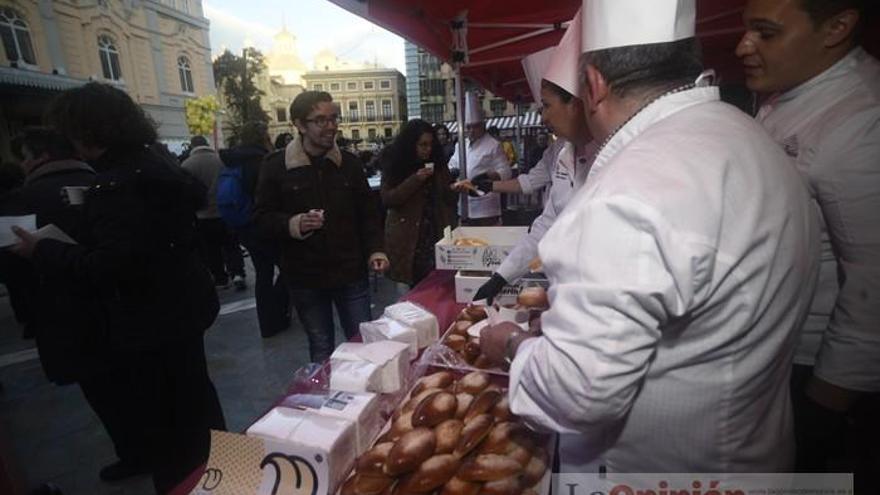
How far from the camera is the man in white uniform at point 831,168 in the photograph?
43.6 inches

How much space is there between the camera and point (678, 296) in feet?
2.23

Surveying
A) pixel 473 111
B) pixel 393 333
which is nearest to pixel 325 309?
pixel 393 333

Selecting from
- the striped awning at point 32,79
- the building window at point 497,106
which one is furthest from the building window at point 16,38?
the building window at point 497,106

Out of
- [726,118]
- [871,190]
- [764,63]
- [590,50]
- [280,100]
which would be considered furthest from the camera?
[280,100]

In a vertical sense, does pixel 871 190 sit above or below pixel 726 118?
below

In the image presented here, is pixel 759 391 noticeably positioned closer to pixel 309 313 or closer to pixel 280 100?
pixel 309 313

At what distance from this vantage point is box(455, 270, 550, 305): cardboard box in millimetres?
1890

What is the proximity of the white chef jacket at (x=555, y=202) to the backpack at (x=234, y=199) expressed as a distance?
3385mm

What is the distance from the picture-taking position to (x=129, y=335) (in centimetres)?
174

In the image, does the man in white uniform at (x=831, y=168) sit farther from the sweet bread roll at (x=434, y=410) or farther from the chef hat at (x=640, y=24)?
the sweet bread roll at (x=434, y=410)

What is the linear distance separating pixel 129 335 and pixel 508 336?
160cm

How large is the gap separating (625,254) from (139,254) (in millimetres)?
1748

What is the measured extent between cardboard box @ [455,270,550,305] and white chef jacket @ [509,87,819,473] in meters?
0.97

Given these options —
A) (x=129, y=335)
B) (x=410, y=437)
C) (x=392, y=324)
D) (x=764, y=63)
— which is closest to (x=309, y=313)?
(x=129, y=335)
